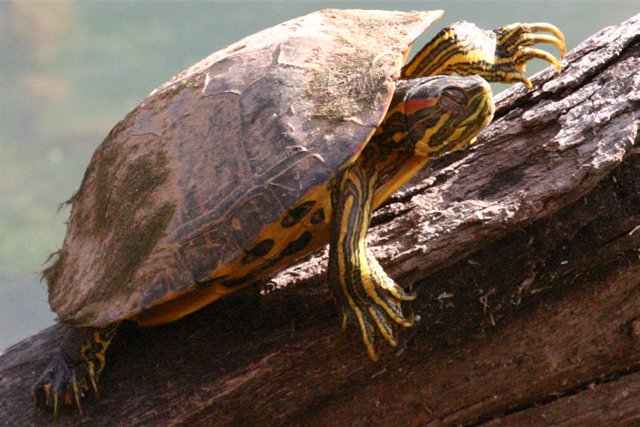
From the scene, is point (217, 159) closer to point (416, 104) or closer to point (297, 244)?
point (297, 244)

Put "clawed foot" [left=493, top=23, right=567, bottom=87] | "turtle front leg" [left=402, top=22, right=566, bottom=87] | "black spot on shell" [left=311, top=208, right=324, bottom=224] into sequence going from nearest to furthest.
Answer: "black spot on shell" [left=311, top=208, right=324, bottom=224] → "turtle front leg" [left=402, top=22, right=566, bottom=87] → "clawed foot" [left=493, top=23, right=567, bottom=87]

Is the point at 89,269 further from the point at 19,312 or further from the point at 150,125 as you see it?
the point at 19,312

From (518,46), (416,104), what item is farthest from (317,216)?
(518,46)

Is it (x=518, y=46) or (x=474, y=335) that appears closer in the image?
(x=474, y=335)

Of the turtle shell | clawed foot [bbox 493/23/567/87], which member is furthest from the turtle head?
clawed foot [bbox 493/23/567/87]

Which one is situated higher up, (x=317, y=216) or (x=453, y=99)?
(x=453, y=99)

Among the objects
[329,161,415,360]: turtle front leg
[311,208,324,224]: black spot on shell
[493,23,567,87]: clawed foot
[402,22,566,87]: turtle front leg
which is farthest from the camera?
[493,23,567,87]: clawed foot

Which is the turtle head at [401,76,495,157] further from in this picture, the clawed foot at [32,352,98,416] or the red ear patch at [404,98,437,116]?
the clawed foot at [32,352,98,416]
